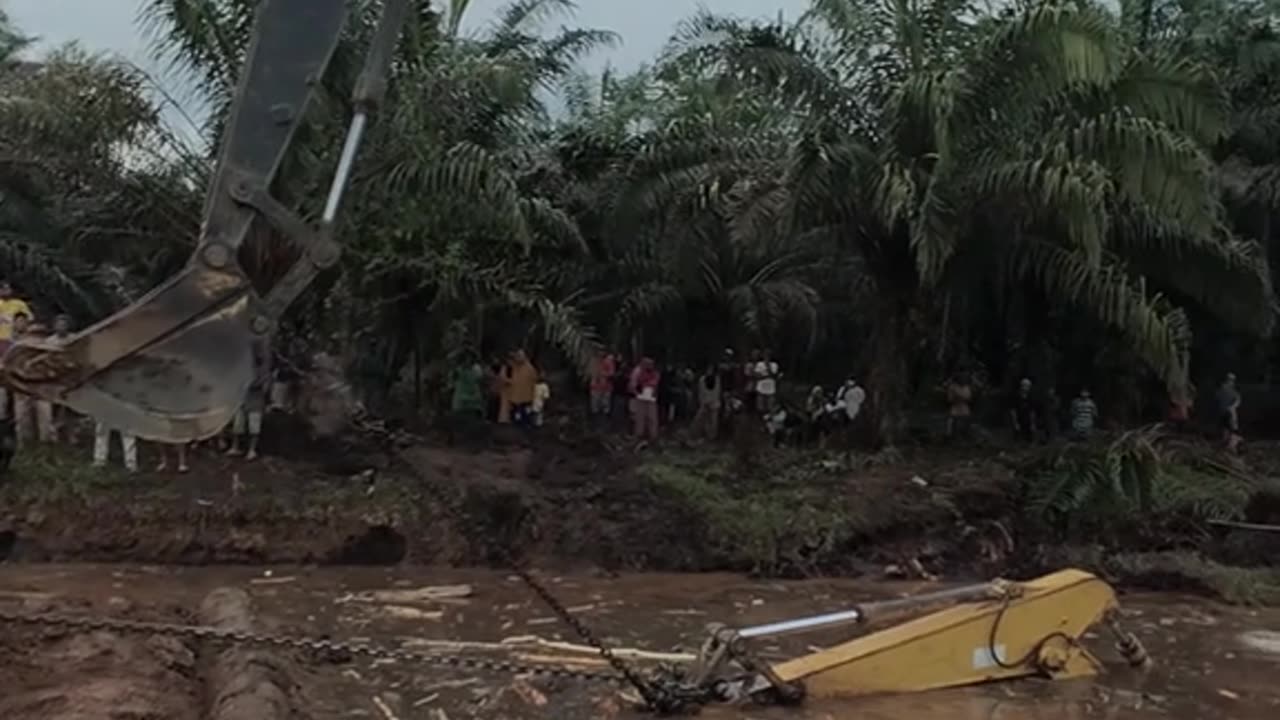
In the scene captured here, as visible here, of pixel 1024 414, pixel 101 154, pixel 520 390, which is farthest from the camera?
pixel 1024 414

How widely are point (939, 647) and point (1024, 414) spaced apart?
40.5ft

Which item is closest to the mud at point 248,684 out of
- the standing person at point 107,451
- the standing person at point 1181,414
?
the standing person at point 107,451

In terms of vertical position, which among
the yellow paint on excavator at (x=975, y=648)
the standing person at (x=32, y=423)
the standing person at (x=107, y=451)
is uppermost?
the standing person at (x=32, y=423)

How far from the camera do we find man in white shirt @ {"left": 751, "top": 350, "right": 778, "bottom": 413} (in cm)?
2289

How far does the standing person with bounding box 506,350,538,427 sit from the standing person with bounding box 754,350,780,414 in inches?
131

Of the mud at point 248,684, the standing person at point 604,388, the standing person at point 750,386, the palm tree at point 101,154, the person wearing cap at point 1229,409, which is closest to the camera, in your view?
the mud at point 248,684

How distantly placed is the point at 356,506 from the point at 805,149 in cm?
652

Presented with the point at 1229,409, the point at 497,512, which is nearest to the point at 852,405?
the point at 1229,409

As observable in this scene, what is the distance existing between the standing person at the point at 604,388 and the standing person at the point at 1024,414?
5.74m

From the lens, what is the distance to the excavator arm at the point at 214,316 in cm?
554

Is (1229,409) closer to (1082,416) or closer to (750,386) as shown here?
(1082,416)

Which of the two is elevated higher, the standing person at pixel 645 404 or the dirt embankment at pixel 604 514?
the standing person at pixel 645 404

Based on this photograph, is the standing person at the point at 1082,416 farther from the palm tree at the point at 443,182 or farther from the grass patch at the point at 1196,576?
the palm tree at the point at 443,182

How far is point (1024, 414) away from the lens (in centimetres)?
2320
